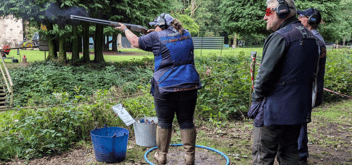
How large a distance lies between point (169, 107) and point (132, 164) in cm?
111

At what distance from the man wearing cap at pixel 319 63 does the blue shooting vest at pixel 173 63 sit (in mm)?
1494

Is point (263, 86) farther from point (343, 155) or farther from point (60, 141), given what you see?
point (60, 141)

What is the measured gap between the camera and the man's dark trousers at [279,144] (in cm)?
278

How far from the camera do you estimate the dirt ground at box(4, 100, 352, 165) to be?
433cm

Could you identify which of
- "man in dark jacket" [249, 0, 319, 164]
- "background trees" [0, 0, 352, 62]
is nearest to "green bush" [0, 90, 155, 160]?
"man in dark jacket" [249, 0, 319, 164]

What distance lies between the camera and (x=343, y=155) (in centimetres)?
472

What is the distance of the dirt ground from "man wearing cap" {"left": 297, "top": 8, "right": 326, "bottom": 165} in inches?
21.9

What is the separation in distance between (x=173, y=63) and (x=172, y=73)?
0.13 meters

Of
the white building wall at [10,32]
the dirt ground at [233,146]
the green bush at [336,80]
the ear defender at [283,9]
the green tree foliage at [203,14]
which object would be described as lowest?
the dirt ground at [233,146]

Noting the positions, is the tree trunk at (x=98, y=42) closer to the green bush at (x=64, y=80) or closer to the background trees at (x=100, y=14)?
the background trees at (x=100, y=14)

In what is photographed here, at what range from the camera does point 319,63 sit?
11.4ft

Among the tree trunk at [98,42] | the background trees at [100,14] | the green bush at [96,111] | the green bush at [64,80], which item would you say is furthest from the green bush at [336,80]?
the tree trunk at [98,42]

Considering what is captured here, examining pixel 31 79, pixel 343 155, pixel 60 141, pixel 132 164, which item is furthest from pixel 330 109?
pixel 31 79

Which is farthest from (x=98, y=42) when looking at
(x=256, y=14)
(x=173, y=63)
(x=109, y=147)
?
(x=173, y=63)
